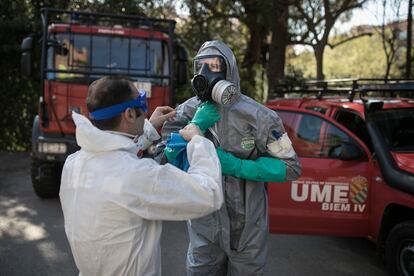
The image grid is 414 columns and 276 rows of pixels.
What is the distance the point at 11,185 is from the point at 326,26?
620 cm

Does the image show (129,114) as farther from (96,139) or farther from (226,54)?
(226,54)

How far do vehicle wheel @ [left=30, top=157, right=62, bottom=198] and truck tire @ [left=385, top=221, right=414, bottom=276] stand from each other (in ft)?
15.1

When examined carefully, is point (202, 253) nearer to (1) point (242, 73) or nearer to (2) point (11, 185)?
(2) point (11, 185)

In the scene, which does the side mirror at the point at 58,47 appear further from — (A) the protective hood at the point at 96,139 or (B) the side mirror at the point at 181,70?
(A) the protective hood at the point at 96,139

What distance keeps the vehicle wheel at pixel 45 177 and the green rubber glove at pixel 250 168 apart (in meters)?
5.04

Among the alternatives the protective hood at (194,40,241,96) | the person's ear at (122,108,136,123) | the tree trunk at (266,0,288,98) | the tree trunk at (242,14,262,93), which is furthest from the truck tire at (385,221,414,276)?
the tree trunk at (242,14,262,93)

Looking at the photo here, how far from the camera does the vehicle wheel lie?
265 inches

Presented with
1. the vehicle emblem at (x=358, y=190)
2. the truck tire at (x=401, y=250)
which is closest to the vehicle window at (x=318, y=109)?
the vehicle emblem at (x=358, y=190)

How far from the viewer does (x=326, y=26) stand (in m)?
8.77

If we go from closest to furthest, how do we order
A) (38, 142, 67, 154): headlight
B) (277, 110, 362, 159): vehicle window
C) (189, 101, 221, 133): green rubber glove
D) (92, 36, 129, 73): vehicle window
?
(189, 101, 221, 133): green rubber glove, (277, 110, 362, 159): vehicle window, (38, 142, 67, 154): headlight, (92, 36, 129, 73): vehicle window

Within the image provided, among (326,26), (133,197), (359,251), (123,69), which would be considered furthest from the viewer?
(326,26)

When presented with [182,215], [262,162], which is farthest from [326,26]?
[182,215]

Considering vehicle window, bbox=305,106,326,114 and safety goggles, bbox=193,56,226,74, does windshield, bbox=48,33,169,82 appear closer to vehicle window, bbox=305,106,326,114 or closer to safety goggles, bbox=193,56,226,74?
vehicle window, bbox=305,106,326,114

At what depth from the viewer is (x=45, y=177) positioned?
6.79 metres
